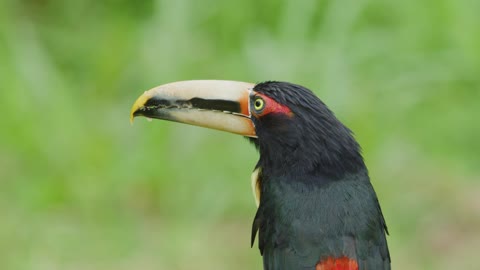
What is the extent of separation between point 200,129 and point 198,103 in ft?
6.07

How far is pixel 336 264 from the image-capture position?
2895 millimetres

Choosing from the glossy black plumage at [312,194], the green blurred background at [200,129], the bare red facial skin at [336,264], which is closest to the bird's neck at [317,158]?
the glossy black plumage at [312,194]

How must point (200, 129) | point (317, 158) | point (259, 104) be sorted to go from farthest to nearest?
point (200, 129)
point (259, 104)
point (317, 158)

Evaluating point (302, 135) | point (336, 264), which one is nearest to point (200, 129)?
point (302, 135)

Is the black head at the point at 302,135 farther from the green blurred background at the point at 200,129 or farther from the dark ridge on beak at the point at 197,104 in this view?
the green blurred background at the point at 200,129

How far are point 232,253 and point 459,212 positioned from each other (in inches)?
40.0

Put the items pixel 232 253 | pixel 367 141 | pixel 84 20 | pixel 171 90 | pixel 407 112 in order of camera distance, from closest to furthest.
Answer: pixel 171 90 → pixel 232 253 → pixel 367 141 → pixel 407 112 → pixel 84 20

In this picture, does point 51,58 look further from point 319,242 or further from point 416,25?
point 319,242

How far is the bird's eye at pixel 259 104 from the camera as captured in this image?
3113mm

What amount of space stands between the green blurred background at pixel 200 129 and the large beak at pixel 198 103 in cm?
142

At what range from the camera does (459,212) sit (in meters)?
4.86

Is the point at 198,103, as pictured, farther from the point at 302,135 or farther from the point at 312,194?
the point at 312,194

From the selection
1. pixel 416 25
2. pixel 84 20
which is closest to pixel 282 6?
pixel 416 25

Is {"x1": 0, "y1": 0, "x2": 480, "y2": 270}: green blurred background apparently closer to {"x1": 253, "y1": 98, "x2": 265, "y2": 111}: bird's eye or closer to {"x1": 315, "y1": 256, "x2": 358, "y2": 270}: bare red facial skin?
{"x1": 253, "y1": 98, "x2": 265, "y2": 111}: bird's eye
